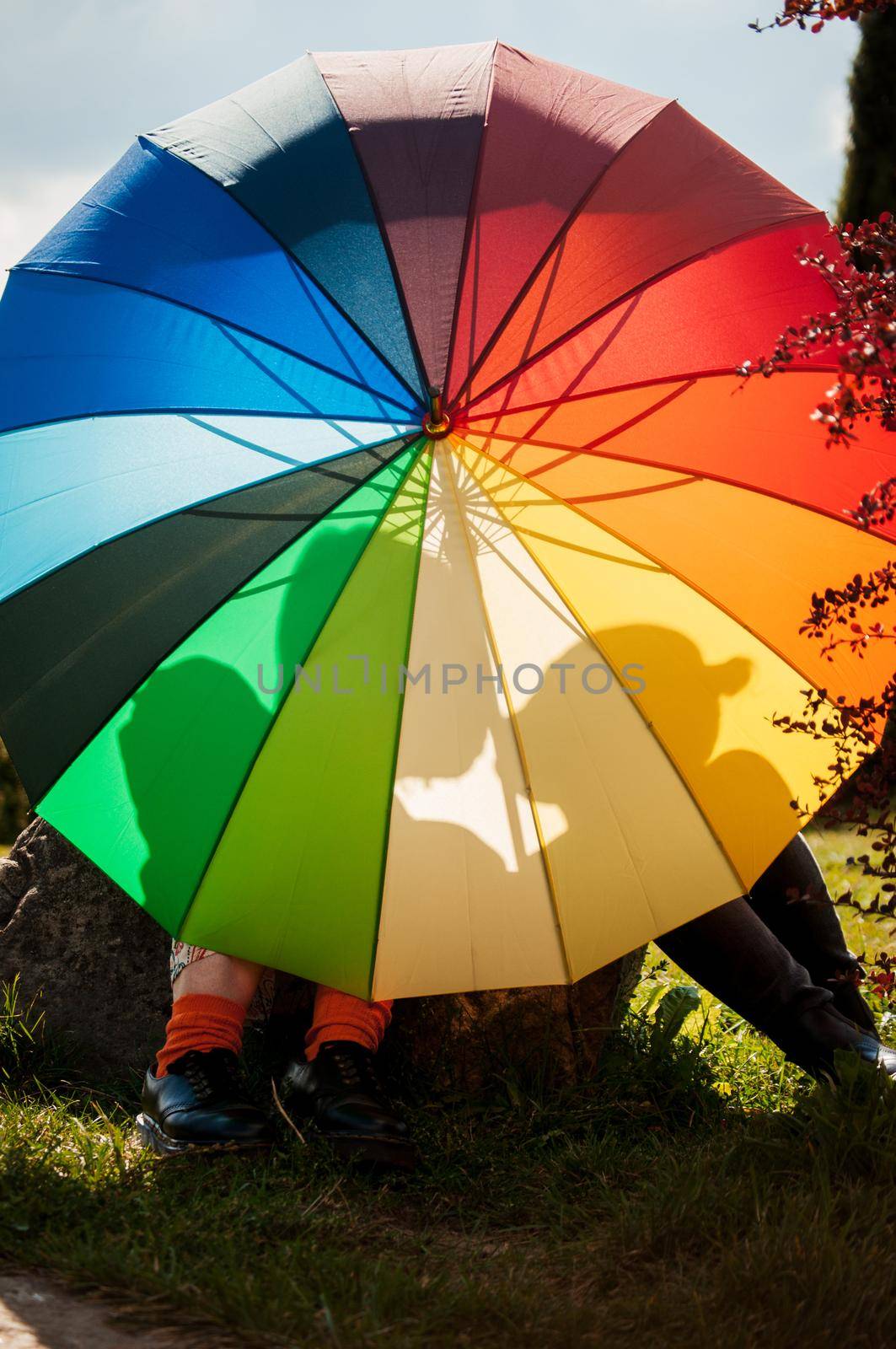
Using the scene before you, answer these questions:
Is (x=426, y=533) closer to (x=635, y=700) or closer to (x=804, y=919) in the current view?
(x=635, y=700)

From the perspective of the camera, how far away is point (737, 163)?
274 centimetres

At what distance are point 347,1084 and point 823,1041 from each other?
1.13m

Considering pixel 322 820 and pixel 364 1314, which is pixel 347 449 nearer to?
pixel 322 820

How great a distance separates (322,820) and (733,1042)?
1.51 meters

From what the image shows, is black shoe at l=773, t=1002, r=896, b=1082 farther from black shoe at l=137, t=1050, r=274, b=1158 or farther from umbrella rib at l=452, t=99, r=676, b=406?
umbrella rib at l=452, t=99, r=676, b=406

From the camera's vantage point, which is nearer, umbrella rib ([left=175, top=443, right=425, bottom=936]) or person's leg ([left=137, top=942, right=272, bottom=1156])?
umbrella rib ([left=175, top=443, right=425, bottom=936])

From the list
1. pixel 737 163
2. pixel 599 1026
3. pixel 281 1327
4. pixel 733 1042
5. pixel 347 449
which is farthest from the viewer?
pixel 733 1042

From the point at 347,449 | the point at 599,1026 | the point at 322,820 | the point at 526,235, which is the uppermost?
the point at 526,235

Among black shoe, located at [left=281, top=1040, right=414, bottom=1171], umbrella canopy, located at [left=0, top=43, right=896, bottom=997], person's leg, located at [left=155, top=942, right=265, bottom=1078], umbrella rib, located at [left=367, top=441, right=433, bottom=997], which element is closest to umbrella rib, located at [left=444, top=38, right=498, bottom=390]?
umbrella canopy, located at [left=0, top=43, right=896, bottom=997]

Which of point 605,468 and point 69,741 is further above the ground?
point 605,468

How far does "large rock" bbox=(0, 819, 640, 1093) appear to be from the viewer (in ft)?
9.62

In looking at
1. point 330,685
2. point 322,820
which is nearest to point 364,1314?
point 322,820

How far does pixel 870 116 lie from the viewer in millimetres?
8617

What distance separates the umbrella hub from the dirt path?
1.80 metres
